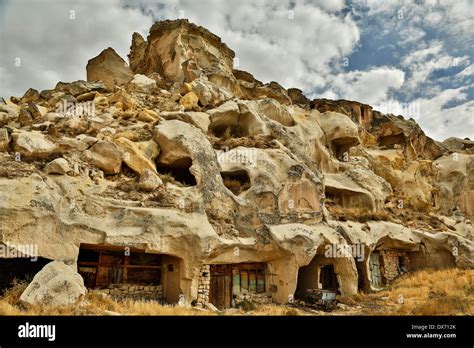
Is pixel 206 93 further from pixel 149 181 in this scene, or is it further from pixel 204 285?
pixel 204 285

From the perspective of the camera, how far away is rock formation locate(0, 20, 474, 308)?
426 inches

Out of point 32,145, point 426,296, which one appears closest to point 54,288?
point 32,145

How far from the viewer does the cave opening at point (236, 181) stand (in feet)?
49.6

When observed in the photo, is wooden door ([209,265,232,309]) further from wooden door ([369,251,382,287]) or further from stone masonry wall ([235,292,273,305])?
wooden door ([369,251,382,287])

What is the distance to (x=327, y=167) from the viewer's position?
71.5 feet

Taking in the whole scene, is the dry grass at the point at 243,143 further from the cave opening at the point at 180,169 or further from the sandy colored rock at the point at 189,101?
the sandy colored rock at the point at 189,101

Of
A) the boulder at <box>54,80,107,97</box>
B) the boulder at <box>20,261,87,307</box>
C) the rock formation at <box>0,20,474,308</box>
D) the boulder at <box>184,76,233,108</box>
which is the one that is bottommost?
the boulder at <box>20,261,87,307</box>

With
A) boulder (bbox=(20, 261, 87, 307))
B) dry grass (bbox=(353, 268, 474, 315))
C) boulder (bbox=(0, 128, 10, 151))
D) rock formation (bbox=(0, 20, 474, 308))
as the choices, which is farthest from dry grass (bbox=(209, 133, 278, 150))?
boulder (bbox=(20, 261, 87, 307))

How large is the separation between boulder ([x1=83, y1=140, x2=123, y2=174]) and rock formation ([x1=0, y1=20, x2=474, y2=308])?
0.04 metres

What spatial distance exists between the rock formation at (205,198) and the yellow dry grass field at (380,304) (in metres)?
1.18

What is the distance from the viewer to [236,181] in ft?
51.4

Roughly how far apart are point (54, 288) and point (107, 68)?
25073 millimetres
